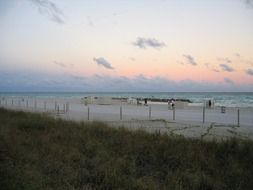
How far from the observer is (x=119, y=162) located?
26.6 ft

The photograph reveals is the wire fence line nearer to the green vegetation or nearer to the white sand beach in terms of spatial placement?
the white sand beach

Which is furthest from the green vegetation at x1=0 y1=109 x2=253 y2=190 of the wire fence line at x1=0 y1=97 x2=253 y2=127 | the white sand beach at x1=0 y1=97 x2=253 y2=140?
the wire fence line at x1=0 y1=97 x2=253 y2=127

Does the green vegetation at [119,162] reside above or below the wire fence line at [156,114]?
above

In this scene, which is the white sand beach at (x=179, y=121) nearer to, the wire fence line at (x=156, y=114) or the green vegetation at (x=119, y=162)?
the wire fence line at (x=156, y=114)

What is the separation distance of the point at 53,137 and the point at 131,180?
5.61 meters

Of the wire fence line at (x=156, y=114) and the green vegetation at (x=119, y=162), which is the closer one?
the green vegetation at (x=119, y=162)

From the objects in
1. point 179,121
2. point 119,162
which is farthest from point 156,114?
point 119,162

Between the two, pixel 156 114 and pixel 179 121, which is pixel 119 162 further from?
pixel 156 114

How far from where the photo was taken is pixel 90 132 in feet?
42.0

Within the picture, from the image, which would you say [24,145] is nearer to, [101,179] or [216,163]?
[101,179]

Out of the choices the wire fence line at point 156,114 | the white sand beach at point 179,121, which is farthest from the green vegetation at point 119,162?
the wire fence line at point 156,114

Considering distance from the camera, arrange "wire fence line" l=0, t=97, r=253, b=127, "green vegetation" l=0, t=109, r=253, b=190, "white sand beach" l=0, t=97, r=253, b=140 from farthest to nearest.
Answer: "wire fence line" l=0, t=97, r=253, b=127
"white sand beach" l=0, t=97, r=253, b=140
"green vegetation" l=0, t=109, r=253, b=190

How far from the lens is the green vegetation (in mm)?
6648

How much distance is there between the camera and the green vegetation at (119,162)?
665 cm
